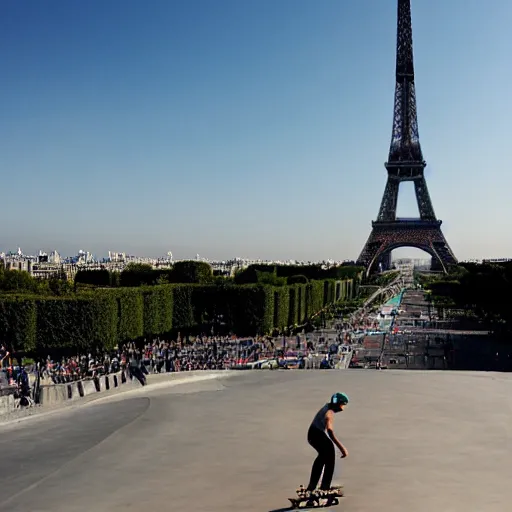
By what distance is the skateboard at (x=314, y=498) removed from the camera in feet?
21.0

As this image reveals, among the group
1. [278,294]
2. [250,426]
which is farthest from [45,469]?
[278,294]

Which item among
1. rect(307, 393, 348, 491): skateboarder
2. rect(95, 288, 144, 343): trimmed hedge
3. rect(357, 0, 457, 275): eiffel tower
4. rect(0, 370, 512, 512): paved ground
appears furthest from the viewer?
rect(357, 0, 457, 275): eiffel tower

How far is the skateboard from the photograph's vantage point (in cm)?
640

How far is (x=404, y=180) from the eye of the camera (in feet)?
272

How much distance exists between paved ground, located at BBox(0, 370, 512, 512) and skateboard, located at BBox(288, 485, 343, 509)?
18cm

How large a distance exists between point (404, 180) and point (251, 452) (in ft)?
252

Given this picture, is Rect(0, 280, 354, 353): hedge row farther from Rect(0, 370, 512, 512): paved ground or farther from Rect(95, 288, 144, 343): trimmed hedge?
Rect(0, 370, 512, 512): paved ground

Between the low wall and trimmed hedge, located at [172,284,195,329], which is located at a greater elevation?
trimmed hedge, located at [172,284,195,329]

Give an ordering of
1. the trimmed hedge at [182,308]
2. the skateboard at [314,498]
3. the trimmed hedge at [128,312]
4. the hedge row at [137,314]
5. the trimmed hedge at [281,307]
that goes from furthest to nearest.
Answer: the trimmed hedge at [281,307] < the trimmed hedge at [182,308] < the trimmed hedge at [128,312] < the hedge row at [137,314] < the skateboard at [314,498]

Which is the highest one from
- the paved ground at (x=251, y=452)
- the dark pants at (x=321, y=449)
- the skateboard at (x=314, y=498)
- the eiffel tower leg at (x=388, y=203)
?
the eiffel tower leg at (x=388, y=203)

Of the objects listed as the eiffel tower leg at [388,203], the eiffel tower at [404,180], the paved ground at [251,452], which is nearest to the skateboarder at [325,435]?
the paved ground at [251,452]

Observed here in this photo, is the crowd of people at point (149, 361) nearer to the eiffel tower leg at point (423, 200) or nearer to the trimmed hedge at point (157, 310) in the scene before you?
the trimmed hedge at point (157, 310)

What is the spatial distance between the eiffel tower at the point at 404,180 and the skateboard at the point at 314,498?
7427cm

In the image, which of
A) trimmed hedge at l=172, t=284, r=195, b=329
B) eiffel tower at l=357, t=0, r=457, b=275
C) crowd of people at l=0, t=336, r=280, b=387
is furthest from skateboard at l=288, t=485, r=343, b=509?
eiffel tower at l=357, t=0, r=457, b=275
